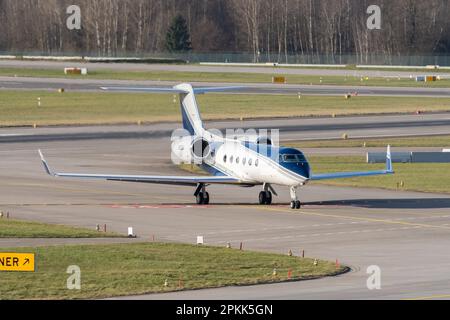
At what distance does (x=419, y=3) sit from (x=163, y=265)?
159224 millimetres

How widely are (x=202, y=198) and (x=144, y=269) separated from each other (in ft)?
58.8

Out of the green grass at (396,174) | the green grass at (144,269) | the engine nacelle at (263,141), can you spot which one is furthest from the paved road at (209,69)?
the green grass at (144,269)

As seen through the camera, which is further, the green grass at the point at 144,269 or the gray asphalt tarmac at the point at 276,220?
the gray asphalt tarmac at the point at 276,220

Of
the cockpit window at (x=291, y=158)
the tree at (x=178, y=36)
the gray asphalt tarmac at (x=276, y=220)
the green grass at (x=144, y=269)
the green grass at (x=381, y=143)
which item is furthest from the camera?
the tree at (x=178, y=36)

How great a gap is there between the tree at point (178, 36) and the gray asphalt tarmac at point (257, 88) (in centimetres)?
5216

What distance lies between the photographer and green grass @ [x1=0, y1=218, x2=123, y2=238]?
40.4 meters

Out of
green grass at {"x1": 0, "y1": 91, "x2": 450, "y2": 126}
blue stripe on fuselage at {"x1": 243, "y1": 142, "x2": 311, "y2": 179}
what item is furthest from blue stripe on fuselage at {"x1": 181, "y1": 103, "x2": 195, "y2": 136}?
green grass at {"x1": 0, "y1": 91, "x2": 450, "y2": 126}

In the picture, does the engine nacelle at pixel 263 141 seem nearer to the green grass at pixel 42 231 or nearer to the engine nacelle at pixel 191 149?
the engine nacelle at pixel 191 149

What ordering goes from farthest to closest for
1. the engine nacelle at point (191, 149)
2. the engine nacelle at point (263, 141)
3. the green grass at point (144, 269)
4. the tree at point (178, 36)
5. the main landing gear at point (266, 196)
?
the tree at point (178, 36) → the engine nacelle at point (191, 149) → the engine nacelle at point (263, 141) → the main landing gear at point (266, 196) → the green grass at point (144, 269)

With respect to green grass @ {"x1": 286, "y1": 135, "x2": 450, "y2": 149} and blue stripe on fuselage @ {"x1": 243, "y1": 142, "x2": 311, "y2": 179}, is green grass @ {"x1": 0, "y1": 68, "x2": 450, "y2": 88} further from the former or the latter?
blue stripe on fuselage @ {"x1": 243, "y1": 142, "x2": 311, "y2": 179}

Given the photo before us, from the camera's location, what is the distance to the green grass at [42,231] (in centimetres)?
4041

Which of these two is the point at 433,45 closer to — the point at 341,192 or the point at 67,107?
the point at 67,107

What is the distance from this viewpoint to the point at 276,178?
4950cm
